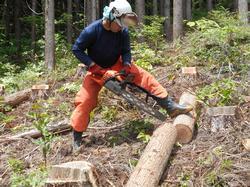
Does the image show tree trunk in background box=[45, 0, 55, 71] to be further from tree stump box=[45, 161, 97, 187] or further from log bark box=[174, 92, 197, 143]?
tree stump box=[45, 161, 97, 187]

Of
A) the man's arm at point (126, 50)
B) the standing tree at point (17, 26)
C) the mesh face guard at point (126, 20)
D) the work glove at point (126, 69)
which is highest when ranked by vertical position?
the mesh face guard at point (126, 20)

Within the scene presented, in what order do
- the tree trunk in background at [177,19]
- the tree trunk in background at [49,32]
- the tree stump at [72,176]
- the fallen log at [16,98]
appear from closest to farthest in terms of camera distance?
the tree stump at [72,176] < the fallen log at [16,98] < the tree trunk in background at [177,19] < the tree trunk in background at [49,32]

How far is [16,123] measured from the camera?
27.7 ft

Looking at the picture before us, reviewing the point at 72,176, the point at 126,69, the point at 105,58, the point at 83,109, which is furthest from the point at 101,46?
the point at 72,176

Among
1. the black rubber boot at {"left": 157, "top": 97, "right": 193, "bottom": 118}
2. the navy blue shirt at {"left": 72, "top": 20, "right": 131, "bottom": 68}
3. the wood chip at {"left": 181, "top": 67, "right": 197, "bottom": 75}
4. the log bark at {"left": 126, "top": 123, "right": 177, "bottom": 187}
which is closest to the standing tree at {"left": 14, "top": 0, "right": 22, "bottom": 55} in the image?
the wood chip at {"left": 181, "top": 67, "right": 197, "bottom": 75}

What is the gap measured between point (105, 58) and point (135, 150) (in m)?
1.49

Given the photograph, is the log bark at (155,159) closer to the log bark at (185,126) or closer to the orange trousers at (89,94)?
the log bark at (185,126)

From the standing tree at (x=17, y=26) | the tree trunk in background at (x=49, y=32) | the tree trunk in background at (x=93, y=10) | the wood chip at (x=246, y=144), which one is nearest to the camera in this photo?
the wood chip at (x=246, y=144)

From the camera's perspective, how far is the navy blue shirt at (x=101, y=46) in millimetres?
6574

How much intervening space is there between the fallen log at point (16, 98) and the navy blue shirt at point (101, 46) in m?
3.28

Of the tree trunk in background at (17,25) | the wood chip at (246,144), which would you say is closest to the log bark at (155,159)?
the wood chip at (246,144)

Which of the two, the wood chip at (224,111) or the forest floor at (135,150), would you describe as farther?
the wood chip at (224,111)

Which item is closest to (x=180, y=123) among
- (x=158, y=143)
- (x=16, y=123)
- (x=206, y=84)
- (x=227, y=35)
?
(x=158, y=143)

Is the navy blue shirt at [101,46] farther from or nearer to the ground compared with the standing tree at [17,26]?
farther from the ground
